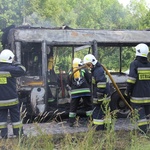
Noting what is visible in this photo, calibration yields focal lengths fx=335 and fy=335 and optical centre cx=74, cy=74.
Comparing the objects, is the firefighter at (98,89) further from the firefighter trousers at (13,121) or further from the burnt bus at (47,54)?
the firefighter trousers at (13,121)

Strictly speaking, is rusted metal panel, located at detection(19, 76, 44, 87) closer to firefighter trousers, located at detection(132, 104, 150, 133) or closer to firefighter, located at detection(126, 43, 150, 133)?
firefighter, located at detection(126, 43, 150, 133)

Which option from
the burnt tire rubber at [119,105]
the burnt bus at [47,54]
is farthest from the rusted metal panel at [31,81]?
the burnt tire rubber at [119,105]

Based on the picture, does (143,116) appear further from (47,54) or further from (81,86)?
(47,54)

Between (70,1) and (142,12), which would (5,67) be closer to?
(142,12)

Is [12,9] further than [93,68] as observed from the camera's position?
Yes

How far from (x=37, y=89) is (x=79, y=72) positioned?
1030mm

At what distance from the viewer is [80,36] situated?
316 inches

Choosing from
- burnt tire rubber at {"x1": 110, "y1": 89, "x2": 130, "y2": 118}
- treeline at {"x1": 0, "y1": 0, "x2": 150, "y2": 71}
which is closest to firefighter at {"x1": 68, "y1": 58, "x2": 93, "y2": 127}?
burnt tire rubber at {"x1": 110, "y1": 89, "x2": 130, "y2": 118}

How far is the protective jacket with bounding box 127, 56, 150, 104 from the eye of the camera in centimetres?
629

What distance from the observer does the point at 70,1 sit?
48.6m

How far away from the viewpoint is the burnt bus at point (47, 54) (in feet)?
24.8

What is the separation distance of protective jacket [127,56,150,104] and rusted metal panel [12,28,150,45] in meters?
1.98

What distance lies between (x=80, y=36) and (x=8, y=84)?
2.57 meters

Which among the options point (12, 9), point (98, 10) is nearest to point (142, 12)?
point (98, 10)
